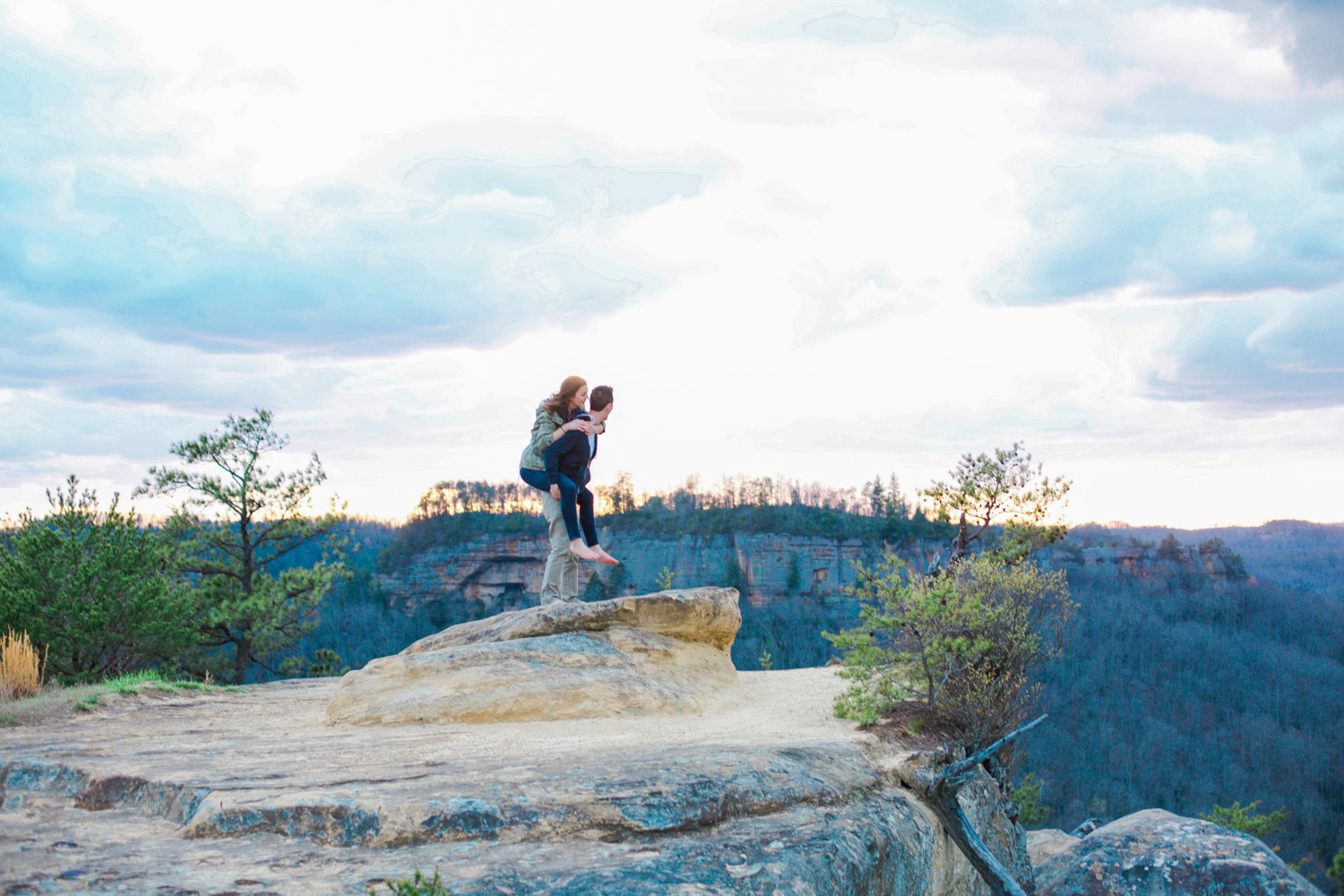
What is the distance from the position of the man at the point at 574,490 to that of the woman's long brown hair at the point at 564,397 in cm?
27

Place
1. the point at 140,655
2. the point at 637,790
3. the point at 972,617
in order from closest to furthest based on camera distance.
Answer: the point at 637,790 → the point at 972,617 → the point at 140,655

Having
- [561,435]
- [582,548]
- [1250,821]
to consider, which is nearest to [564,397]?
[561,435]

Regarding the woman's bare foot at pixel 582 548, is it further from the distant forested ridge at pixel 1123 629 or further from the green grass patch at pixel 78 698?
the distant forested ridge at pixel 1123 629

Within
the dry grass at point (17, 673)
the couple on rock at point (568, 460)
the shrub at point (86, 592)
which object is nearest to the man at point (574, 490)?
the couple on rock at point (568, 460)

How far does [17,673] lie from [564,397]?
7653 mm

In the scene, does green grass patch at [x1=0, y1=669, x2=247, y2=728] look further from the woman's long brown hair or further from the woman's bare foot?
the woman's long brown hair

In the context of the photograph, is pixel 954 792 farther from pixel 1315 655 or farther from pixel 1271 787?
pixel 1315 655

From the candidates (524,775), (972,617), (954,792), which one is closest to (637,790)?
(524,775)

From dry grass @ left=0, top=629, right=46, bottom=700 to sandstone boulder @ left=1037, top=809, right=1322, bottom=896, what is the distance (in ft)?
40.9

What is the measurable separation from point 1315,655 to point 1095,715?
32.7 meters

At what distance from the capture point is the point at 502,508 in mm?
88500

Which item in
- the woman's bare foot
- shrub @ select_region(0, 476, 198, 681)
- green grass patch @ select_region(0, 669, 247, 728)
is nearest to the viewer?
green grass patch @ select_region(0, 669, 247, 728)

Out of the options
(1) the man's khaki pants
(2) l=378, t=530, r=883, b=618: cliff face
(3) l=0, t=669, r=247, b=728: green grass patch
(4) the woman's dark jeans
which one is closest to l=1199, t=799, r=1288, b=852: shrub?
(1) the man's khaki pants

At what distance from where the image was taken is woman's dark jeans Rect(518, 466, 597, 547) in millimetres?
9836
